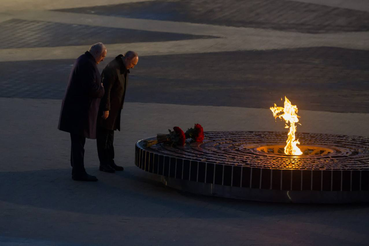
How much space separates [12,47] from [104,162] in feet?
39.8

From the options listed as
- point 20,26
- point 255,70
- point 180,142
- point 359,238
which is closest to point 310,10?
point 255,70

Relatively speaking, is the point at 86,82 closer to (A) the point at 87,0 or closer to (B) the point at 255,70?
(B) the point at 255,70

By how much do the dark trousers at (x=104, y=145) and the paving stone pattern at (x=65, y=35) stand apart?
454 inches

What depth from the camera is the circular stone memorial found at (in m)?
6.77

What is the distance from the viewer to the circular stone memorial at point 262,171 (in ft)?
22.2

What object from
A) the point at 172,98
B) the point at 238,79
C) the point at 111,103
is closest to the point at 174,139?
the point at 111,103

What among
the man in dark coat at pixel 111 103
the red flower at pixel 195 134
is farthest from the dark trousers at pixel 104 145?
the red flower at pixel 195 134

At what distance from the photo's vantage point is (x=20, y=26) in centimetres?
2150

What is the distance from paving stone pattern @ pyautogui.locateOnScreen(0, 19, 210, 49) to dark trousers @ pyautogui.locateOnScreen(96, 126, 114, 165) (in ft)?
37.8

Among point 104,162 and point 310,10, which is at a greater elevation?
point 310,10

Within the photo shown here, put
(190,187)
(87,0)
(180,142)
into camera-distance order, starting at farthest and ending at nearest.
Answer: (87,0), (180,142), (190,187)

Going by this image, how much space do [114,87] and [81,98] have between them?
1.87 feet

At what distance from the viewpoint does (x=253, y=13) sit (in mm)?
22328

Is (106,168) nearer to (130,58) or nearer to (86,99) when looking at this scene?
(86,99)
